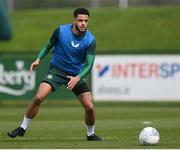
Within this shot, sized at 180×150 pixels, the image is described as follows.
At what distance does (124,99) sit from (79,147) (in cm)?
1438

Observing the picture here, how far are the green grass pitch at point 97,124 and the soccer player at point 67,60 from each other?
0.70 m

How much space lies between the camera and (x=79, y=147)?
13.8m

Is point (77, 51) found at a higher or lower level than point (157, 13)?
higher

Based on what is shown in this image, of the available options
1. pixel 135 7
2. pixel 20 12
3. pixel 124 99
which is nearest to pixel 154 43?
pixel 135 7

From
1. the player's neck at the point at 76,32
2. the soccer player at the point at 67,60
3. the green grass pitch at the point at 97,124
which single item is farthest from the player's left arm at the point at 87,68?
the green grass pitch at the point at 97,124

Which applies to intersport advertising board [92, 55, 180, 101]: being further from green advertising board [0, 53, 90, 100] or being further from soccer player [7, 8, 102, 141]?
soccer player [7, 8, 102, 141]

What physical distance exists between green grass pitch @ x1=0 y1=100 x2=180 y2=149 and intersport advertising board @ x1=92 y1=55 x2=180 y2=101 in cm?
39

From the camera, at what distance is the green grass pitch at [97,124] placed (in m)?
14.5

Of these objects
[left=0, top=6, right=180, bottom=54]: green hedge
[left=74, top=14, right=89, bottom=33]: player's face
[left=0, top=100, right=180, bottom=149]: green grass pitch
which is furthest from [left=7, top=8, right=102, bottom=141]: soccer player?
[left=0, top=6, right=180, bottom=54]: green hedge

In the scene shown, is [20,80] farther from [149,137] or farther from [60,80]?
[149,137]

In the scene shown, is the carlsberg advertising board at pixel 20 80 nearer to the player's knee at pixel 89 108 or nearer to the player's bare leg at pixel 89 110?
the player's bare leg at pixel 89 110

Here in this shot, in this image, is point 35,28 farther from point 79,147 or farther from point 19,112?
point 79,147

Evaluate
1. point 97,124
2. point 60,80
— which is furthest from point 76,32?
point 97,124

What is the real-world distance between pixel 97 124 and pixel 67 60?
5.43 m
